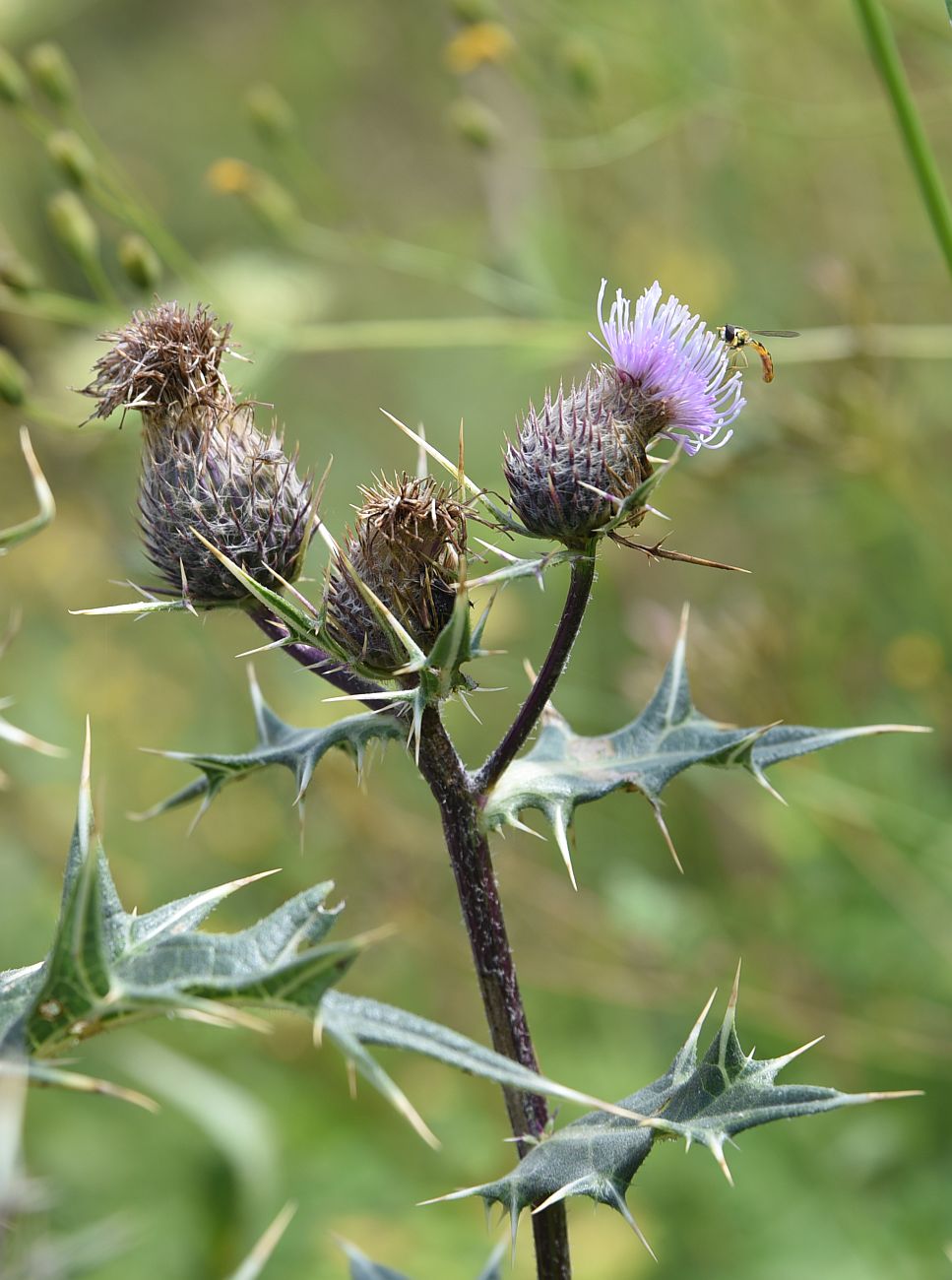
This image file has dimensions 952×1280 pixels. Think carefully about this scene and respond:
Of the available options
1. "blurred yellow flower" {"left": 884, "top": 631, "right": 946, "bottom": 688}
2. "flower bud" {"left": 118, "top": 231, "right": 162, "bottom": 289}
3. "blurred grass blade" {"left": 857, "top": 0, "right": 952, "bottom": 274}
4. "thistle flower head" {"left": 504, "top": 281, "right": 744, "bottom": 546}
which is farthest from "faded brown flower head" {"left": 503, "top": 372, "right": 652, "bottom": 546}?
"blurred yellow flower" {"left": 884, "top": 631, "right": 946, "bottom": 688}

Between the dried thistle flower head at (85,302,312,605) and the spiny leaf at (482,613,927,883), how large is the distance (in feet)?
1.72

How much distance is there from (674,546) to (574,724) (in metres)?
1.28

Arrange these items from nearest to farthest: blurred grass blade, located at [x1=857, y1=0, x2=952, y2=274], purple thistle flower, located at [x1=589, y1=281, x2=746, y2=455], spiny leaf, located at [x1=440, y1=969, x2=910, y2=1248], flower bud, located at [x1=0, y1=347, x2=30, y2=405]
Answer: spiny leaf, located at [x1=440, y1=969, x2=910, y2=1248] < purple thistle flower, located at [x1=589, y1=281, x2=746, y2=455] < blurred grass blade, located at [x1=857, y1=0, x2=952, y2=274] < flower bud, located at [x1=0, y1=347, x2=30, y2=405]

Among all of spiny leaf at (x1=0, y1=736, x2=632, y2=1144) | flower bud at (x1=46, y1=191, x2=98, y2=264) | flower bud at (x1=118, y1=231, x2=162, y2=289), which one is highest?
flower bud at (x1=46, y1=191, x2=98, y2=264)

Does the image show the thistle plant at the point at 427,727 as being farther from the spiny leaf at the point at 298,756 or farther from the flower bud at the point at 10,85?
the flower bud at the point at 10,85

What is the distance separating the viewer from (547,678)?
177 centimetres

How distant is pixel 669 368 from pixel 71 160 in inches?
86.5

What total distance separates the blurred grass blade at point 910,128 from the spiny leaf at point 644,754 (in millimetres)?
1093

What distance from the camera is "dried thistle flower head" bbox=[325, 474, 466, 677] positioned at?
1.78m

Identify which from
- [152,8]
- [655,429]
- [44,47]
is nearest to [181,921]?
[655,429]

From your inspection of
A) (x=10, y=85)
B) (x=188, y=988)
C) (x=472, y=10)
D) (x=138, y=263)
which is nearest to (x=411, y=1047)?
(x=188, y=988)

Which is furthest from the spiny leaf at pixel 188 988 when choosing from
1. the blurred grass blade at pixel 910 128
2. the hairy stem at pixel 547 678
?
the blurred grass blade at pixel 910 128

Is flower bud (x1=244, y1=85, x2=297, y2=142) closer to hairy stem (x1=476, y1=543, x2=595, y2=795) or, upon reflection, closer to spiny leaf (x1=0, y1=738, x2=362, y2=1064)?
hairy stem (x1=476, y1=543, x2=595, y2=795)

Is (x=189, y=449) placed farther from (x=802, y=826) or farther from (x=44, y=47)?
(x=802, y=826)
